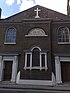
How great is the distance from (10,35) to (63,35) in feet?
20.7

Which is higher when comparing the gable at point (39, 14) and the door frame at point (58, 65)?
the gable at point (39, 14)

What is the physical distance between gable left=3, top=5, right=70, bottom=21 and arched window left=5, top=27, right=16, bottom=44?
5.86 ft

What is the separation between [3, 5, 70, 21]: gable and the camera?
1969cm

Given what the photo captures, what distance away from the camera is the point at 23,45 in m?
17.7

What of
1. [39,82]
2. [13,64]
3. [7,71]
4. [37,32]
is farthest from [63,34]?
[7,71]

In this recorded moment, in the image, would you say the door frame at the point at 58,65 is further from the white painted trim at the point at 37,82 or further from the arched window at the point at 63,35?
the arched window at the point at 63,35

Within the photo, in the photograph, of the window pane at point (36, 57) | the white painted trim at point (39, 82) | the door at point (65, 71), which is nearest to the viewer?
the white painted trim at point (39, 82)

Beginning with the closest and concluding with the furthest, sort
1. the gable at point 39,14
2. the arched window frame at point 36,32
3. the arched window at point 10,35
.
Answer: the arched window frame at point 36,32 < the arched window at point 10,35 < the gable at point 39,14

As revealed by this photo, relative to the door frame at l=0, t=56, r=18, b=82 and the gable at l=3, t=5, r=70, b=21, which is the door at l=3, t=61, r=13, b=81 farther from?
the gable at l=3, t=5, r=70, b=21

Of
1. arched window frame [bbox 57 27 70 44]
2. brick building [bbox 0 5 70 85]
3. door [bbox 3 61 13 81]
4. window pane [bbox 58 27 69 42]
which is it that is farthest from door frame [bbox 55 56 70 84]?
door [bbox 3 61 13 81]

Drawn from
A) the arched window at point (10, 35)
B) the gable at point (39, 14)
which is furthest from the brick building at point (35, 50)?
the gable at point (39, 14)

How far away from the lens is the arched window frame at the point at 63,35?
1802cm

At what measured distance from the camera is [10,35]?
61.9ft

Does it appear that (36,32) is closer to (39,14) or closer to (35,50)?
(35,50)
